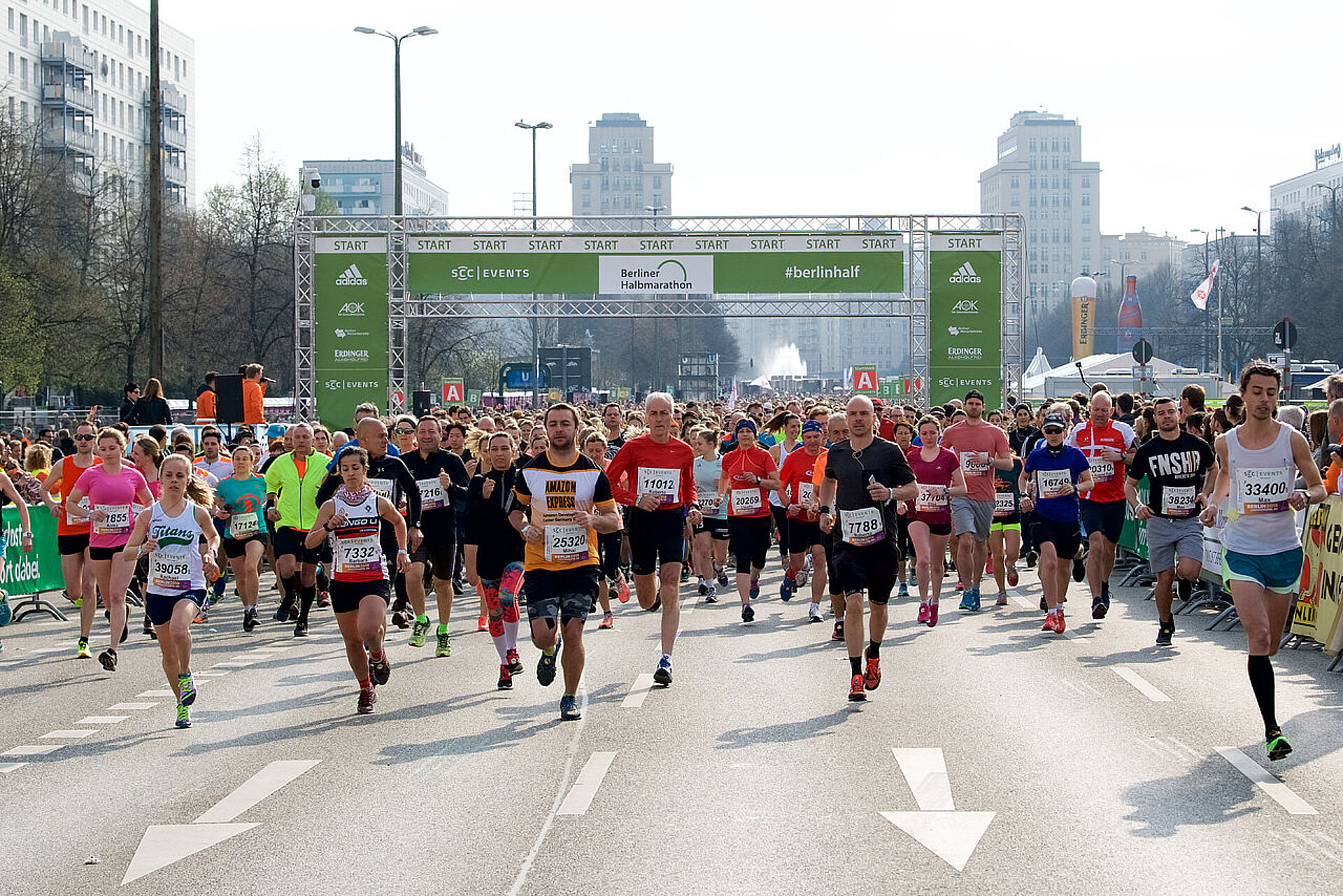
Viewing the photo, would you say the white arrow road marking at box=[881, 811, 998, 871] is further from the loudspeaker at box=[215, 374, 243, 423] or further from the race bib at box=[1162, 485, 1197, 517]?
the loudspeaker at box=[215, 374, 243, 423]

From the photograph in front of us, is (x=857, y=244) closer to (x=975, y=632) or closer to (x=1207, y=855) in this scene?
(x=975, y=632)

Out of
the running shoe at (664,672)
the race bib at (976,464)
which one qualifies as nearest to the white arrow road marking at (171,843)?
the running shoe at (664,672)

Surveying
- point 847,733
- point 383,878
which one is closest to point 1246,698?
point 847,733

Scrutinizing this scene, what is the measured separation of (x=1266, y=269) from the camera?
297 ft

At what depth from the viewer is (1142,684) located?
11.4 m

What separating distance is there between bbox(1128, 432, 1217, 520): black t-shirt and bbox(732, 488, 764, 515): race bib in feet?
12.6

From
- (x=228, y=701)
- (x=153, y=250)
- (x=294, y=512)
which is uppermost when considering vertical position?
(x=153, y=250)

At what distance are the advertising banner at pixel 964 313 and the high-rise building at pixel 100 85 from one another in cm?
5537

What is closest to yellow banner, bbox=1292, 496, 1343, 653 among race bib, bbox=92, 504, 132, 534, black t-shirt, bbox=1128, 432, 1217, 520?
black t-shirt, bbox=1128, 432, 1217, 520

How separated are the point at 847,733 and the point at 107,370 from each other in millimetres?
52901

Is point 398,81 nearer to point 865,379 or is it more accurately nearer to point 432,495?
point 865,379

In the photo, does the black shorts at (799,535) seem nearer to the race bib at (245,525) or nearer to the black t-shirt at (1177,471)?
the black t-shirt at (1177,471)

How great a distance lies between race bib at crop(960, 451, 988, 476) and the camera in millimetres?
16047

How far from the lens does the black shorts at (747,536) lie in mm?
15875
